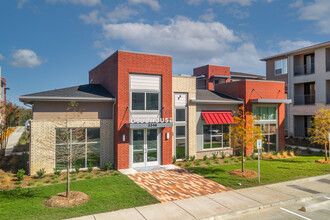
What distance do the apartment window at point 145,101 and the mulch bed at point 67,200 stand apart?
22.9 ft

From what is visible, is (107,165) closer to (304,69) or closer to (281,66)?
(304,69)

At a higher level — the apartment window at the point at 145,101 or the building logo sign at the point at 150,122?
the apartment window at the point at 145,101

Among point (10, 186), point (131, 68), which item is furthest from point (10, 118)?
point (131, 68)

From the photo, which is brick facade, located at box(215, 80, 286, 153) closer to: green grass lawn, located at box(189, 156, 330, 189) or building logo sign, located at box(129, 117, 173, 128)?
green grass lawn, located at box(189, 156, 330, 189)

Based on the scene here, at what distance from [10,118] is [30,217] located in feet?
50.3

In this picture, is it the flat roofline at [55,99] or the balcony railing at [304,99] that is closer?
the flat roofline at [55,99]

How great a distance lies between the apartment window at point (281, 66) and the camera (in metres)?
33.2

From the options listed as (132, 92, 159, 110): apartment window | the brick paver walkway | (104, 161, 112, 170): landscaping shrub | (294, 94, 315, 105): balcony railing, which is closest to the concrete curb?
the brick paver walkway

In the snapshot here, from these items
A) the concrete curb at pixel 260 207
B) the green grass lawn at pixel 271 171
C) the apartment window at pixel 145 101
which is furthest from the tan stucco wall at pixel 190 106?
the concrete curb at pixel 260 207

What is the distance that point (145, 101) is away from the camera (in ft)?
54.1

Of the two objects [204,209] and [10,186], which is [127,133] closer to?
[10,186]

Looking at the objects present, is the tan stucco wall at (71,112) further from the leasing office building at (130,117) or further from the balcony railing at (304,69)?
the balcony railing at (304,69)

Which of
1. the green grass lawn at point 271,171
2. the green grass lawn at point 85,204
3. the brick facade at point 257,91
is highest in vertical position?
the brick facade at point 257,91

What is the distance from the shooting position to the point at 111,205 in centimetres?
966
